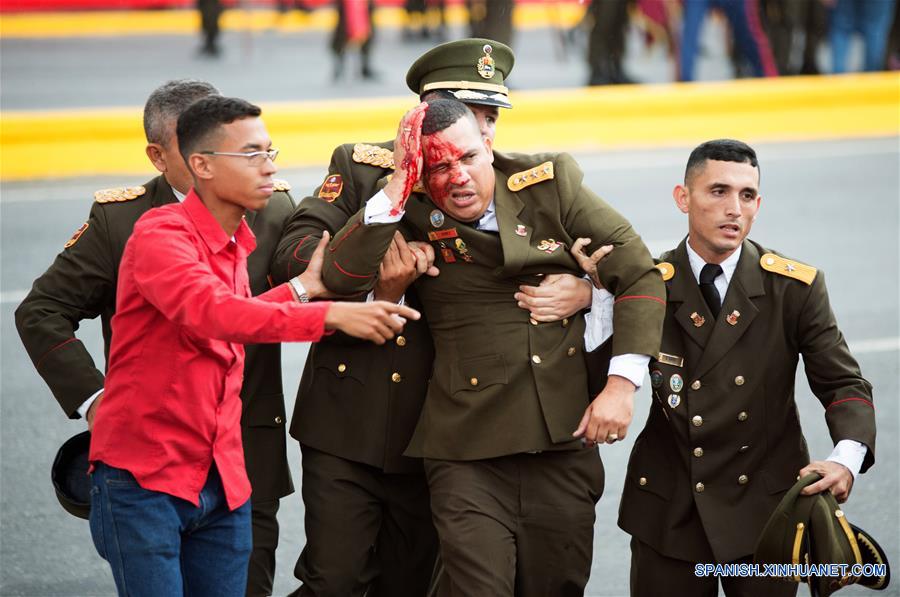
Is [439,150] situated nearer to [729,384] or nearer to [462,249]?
[462,249]

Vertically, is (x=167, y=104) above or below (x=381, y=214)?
above

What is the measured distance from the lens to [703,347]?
4.37m

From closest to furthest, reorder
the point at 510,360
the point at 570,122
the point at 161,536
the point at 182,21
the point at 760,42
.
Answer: the point at 161,536 → the point at 510,360 → the point at 570,122 → the point at 760,42 → the point at 182,21

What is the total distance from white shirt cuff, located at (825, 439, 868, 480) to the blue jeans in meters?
1.87

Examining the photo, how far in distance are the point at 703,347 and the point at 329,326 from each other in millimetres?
1436

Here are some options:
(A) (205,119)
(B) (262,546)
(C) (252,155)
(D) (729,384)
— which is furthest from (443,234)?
(B) (262,546)

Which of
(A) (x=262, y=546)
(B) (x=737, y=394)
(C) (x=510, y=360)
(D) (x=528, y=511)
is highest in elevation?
(C) (x=510, y=360)

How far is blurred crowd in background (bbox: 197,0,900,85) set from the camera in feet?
48.2

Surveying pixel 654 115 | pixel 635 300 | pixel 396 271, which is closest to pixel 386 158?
pixel 396 271

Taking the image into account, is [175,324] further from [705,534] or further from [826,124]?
[826,124]

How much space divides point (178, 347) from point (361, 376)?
1.01 metres

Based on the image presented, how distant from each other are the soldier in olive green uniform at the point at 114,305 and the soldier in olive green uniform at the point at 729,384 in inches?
51.2

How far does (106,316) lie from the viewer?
15.1 ft

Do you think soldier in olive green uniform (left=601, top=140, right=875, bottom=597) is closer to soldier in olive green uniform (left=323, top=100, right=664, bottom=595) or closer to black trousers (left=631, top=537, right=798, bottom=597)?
black trousers (left=631, top=537, right=798, bottom=597)
